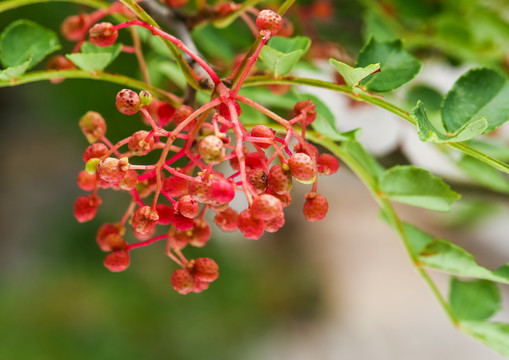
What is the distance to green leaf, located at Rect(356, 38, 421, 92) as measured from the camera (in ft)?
0.94

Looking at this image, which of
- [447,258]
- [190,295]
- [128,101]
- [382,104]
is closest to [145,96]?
[128,101]

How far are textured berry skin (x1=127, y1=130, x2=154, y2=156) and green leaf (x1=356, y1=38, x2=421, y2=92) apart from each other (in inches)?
5.1

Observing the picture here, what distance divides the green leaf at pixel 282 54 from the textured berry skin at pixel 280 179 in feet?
0.21

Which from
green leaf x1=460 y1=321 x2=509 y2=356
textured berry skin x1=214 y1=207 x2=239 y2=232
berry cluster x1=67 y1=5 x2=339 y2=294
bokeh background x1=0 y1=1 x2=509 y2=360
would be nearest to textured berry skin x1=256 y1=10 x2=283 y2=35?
berry cluster x1=67 y1=5 x2=339 y2=294

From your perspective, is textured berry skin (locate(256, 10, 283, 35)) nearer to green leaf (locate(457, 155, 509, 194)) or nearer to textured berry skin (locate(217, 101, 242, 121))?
textured berry skin (locate(217, 101, 242, 121))

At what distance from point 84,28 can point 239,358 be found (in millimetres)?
1487

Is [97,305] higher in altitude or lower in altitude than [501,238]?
lower

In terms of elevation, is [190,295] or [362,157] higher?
[362,157]

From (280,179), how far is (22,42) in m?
0.20

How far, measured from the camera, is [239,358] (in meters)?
1.67

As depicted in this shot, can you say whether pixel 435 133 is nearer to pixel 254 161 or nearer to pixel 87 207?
pixel 254 161

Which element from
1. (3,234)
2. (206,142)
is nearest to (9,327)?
(3,234)

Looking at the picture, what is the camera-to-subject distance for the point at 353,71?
25cm

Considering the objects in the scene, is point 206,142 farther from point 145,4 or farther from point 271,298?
point 271,298
